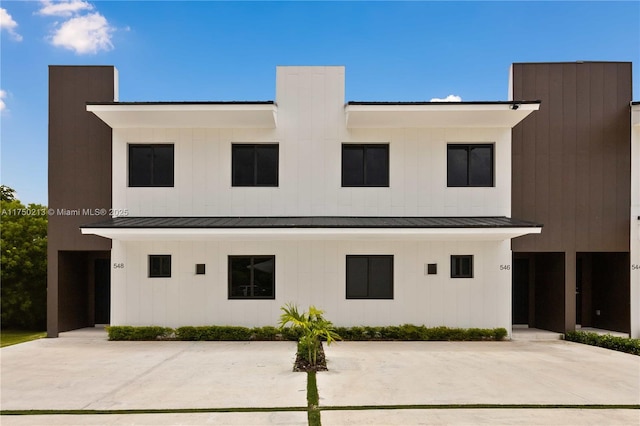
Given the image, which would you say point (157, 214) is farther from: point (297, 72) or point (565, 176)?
point (565, 176)

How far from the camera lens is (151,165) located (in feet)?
38.7

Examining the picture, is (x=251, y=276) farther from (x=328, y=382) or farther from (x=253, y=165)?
(x=328, y=382)

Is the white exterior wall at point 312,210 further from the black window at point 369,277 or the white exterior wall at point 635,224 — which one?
the white exterior wall at point 635,224

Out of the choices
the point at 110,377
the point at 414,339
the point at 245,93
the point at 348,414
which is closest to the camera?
the point at 348,414

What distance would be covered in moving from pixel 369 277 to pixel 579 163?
7577 mm

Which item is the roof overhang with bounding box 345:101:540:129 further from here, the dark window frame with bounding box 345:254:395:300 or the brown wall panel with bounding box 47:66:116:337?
the brown wall panel with bounding box 47:66:116:337

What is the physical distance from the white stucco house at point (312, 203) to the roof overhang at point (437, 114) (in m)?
0.05

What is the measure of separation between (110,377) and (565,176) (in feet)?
44.3

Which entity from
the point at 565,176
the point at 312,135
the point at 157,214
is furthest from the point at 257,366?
the point at 565,176

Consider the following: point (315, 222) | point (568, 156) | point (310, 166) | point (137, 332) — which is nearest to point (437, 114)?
point (310, 166)

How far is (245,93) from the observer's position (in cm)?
1280

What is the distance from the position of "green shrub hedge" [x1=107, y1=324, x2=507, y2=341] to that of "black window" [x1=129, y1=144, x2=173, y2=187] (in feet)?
14.7

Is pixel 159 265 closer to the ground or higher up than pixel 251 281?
higher up

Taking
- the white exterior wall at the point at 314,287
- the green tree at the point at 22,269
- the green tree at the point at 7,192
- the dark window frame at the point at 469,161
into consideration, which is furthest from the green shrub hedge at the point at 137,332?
the green tree at the point at 7,192
